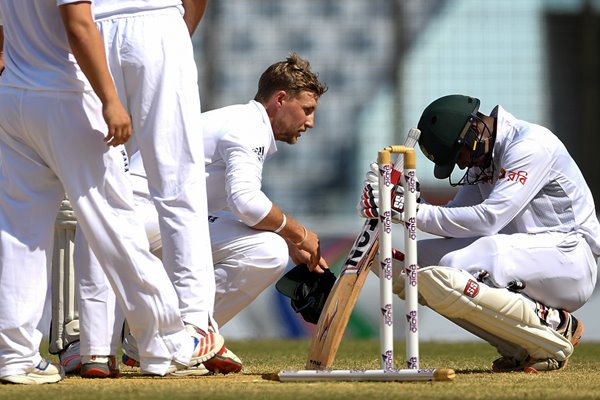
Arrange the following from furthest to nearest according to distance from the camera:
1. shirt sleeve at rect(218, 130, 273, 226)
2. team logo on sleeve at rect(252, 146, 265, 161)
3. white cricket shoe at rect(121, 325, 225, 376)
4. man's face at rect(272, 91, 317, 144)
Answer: man's face at rect(272, 91, 317, 144) → team logo on sleeve at rect(252, 146, 265, 161) → shirt sleeve at rect(218, 130, 273, 226) → white cricket shoe at rect(121, 325, 225, 376)

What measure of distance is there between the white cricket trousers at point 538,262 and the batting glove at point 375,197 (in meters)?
0.41

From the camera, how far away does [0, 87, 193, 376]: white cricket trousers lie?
3.84 metres

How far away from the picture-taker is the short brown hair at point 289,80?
16.9ft

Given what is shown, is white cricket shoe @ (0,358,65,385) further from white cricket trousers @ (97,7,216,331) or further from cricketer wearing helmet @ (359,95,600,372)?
cricketer wearing helmet @ (359,95,600,372)

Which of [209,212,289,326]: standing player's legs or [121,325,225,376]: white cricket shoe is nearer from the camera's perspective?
[121,325,225,376]: white cricket shoe

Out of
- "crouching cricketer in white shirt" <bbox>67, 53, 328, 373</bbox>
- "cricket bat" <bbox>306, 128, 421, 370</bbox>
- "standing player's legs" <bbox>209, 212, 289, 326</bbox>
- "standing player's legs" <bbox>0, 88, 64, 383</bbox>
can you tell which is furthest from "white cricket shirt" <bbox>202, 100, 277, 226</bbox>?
"standing player's legs" <bbox>0, 88, 64, 383</bbox>

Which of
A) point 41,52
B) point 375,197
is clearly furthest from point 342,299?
point 41,52

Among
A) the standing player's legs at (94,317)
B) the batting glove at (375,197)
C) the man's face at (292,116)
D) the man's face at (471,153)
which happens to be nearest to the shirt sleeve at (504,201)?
the man's face at (471,153)

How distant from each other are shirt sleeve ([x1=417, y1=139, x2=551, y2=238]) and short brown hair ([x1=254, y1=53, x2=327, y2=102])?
68 centimetres

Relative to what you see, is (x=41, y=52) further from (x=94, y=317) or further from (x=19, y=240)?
(x=94, y=317)

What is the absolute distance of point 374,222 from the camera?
4.57 meters

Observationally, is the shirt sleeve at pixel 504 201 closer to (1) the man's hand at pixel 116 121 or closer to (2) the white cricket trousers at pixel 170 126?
(2) the white cricket trousers at pixel 170 126

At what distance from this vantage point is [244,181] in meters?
4.77

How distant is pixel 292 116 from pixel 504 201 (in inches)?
35.9
